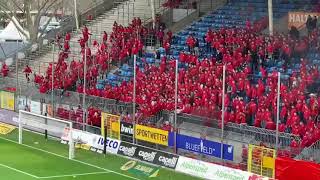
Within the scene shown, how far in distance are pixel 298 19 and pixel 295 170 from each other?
1321 centimetres

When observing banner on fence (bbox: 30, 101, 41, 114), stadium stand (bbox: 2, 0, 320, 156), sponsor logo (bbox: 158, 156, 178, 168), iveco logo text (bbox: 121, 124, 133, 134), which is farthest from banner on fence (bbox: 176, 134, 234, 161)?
banner on fence (bbox: 30, 101, 41, 114)

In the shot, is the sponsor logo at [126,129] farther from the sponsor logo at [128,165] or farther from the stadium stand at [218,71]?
the sponsor logo at [128,165]

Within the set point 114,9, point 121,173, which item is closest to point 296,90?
point 121,173

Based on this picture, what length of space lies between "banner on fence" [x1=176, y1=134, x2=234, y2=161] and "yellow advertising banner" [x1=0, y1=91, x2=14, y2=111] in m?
12.0

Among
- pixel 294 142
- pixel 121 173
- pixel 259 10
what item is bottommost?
pixel 121 173

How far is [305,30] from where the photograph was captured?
99.8 feet

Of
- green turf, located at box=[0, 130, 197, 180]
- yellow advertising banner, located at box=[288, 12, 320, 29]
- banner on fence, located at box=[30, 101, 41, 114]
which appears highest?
yellow advertising banner, located at box=[288, 12, 320, 29]

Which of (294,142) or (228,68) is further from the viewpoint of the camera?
(228,68)

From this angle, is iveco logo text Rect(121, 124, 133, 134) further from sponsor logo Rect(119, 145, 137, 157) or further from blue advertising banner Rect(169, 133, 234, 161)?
blue advertising banner Rect(169, 133, 234, 161)

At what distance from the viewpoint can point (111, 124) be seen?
26.5m

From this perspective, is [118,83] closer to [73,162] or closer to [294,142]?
[73,162]

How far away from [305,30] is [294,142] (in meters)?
10.6

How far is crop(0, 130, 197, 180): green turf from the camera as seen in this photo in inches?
886

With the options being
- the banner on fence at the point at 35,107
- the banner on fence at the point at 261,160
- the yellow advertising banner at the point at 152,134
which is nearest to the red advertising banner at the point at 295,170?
the banner on fence at the point at 261,160
